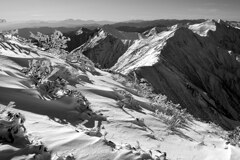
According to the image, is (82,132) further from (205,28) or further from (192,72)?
(205,28)

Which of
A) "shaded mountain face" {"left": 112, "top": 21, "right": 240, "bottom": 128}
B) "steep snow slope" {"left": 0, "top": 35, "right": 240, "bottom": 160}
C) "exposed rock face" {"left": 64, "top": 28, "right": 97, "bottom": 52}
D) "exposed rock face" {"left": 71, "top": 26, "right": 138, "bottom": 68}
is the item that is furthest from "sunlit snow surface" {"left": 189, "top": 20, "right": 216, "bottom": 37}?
"steep snow slope" {"left": 0, "top": 35, "right": 240, "bottom": 160}

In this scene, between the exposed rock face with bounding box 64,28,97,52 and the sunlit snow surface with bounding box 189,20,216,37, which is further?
the exposed rock face with bounding box 64,28,97,52

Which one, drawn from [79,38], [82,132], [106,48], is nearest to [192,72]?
[106,48]

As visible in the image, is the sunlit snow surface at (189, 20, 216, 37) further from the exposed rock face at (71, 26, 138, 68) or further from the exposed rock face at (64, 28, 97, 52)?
the exposed rock face at (64, 28, 97, 52)

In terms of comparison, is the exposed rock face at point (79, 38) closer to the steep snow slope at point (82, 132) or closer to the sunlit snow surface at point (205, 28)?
the sunlit snow surface at point (205, 28)

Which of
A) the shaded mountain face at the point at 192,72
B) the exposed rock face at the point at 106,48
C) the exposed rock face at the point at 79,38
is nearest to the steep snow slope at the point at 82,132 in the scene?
the shaded mountain face at the point at 192,72
